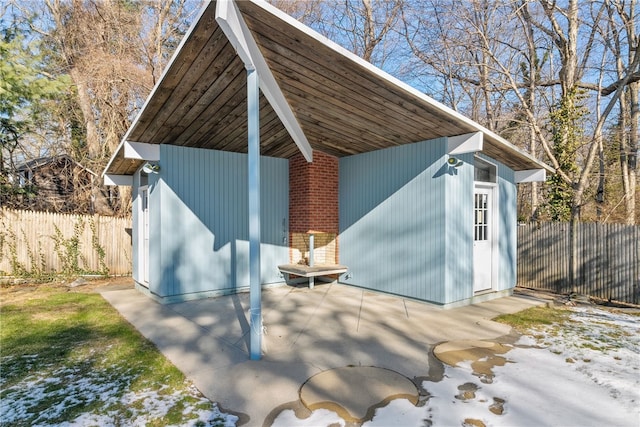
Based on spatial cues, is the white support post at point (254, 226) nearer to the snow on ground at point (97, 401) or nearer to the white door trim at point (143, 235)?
the snow on ground at point (97, 401)

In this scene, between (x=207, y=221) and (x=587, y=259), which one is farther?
(x=587, y=259)

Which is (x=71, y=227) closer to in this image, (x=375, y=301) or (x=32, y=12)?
(x=32, y=12)

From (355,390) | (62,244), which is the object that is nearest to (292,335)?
(355,390)

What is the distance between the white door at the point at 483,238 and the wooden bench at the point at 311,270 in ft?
8.22

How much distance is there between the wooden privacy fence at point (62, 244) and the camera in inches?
328

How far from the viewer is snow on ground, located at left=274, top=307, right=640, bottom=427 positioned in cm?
257

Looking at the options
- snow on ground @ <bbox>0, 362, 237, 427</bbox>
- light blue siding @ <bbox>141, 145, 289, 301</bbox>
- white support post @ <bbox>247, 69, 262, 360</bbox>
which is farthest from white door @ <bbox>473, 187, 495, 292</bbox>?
snow on ground @ <bbox>0, 362, 237, 427</bbox>

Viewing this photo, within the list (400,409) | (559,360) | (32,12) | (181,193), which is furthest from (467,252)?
(32,12)

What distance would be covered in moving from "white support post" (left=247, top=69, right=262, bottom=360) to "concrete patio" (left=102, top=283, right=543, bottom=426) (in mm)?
289

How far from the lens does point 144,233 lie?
24.0 ft

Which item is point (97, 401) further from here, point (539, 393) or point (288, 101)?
point (288, 101)

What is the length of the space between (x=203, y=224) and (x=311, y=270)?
7.34ft

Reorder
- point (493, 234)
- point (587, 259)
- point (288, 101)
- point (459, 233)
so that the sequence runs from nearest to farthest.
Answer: point (288, 101) < point (459, 233) < point (493, 234) < point (587, 259)

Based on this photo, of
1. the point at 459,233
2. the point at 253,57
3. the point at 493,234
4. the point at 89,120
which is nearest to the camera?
the point at 253,57
